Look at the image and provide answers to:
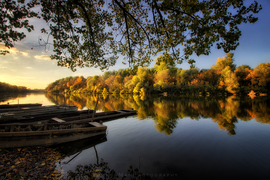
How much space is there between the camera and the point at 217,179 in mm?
3938

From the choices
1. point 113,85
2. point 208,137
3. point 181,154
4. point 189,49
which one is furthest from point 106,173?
point 113,85

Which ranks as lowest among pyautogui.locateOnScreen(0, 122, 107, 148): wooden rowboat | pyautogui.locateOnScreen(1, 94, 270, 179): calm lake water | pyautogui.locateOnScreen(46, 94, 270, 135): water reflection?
pyautogui.locateOnScreen(1, 94, 270, 179): calm lake water

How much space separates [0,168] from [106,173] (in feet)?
10.0

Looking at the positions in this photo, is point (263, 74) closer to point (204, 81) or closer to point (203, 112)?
point (204, 81)

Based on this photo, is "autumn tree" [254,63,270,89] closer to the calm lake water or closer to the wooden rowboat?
the calm lake water

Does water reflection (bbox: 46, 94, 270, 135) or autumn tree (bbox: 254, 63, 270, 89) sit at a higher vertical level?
autumn tree (bbox: 254, 63, 270, 89)

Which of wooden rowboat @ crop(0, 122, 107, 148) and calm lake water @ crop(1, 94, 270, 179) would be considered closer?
calm lake water @ crop(1, 94, 270, 179)

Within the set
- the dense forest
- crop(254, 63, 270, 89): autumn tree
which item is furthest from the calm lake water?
crop(254, 63, 270, 89): autumn tree

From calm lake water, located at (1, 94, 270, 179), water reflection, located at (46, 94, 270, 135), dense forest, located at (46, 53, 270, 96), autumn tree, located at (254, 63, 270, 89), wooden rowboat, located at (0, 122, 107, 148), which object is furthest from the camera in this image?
dense forest, located at (46, 53, 270, 96)

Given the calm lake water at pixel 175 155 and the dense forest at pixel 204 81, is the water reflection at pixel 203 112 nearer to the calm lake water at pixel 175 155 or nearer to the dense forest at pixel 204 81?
the calm lake water at pixel 175 155

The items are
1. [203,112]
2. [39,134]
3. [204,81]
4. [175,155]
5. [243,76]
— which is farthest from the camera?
[204,81]

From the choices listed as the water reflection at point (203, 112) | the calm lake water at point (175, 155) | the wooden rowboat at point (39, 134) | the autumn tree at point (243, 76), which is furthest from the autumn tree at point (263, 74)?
the wooden rowboat at point (39, 134)

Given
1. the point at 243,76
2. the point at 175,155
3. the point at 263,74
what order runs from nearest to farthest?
1. the point at 175,155
2. the point at 263,74
3. the point at 243,76

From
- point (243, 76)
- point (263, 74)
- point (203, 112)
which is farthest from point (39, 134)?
point (243, 76)
